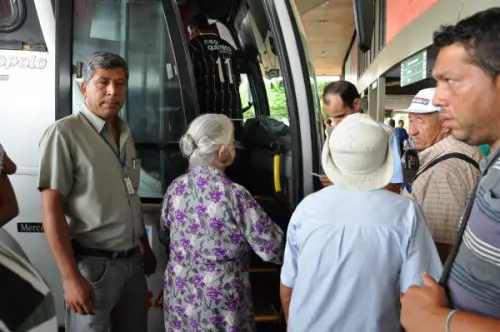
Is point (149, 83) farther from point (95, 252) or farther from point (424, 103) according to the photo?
point (424, 103)

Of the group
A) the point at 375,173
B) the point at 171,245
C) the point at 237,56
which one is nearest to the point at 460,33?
the point at 375,173

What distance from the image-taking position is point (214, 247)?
1945 mm

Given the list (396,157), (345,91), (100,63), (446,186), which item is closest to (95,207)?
(100,63)

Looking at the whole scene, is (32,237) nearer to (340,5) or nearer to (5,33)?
(5,33)

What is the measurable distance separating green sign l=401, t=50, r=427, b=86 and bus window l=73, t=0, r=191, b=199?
6.11 metres

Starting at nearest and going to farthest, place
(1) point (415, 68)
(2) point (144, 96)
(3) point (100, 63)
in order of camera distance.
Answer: (3) point (100, 63), (2) point (144, 96), (1) point (415, 68)

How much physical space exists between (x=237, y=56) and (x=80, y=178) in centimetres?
201

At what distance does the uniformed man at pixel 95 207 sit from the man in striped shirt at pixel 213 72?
0.96 metres

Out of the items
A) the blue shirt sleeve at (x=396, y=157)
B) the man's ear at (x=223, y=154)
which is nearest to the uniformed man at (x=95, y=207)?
the man's ear at (x=223, y=154)

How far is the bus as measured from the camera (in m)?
2.31

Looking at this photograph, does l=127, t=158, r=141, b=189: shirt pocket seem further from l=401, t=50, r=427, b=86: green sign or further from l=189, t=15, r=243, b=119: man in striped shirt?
l=401, t=50, r=427, b=86: green sign

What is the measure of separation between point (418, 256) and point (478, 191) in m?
0.52

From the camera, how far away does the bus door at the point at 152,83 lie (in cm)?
255

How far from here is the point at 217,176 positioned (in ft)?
6.54
